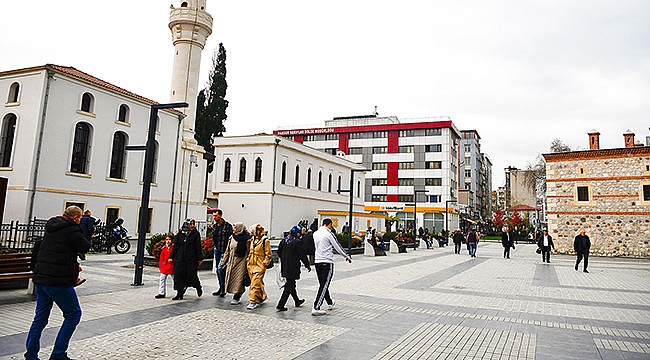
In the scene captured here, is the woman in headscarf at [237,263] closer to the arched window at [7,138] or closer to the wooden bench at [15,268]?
the wooden bench at [15,268]

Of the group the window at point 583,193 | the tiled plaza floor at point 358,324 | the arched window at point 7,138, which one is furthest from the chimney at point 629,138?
the arched window at point 7,138

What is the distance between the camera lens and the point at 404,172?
Answer: 65.3 metres

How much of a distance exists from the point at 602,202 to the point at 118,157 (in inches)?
1278

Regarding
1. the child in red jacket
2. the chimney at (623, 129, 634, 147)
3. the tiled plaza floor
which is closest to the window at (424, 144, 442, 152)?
the chimney at (623, 129, 634, 147)

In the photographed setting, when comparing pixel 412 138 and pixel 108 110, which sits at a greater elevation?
pixel 412 138

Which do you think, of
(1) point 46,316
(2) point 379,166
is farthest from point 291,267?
(2) point 379,166

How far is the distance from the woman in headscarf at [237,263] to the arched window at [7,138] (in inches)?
826

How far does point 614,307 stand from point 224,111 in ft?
149

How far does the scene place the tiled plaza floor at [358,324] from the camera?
561cm

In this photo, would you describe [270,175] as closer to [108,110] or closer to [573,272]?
[108,110]

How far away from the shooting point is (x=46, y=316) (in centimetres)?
485

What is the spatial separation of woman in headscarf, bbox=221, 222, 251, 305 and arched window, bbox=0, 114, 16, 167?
21.0m

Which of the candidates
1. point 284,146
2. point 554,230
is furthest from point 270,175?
point 554,230

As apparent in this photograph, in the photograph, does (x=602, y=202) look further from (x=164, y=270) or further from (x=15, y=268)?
(x=15, y=268)
